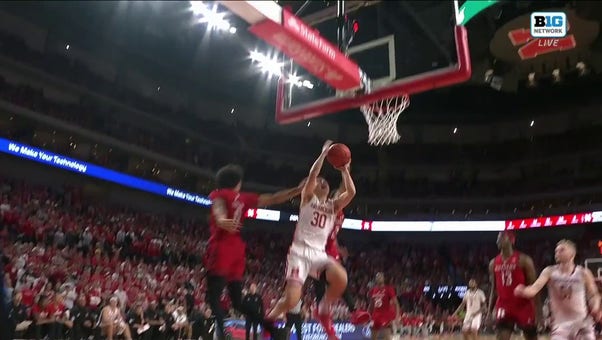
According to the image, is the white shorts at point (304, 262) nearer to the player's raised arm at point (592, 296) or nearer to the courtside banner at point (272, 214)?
the player's raised arm at point (592, 296)

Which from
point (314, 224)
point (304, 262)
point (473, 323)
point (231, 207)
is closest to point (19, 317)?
point (231, 207)

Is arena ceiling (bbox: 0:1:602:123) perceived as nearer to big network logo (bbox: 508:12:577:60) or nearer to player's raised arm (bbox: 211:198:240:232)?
big network logo (bbox: 508:12:577:60)

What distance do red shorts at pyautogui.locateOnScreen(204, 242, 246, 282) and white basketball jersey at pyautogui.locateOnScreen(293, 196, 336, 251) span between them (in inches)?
23.8

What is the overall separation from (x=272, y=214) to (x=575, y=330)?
20.0 metres

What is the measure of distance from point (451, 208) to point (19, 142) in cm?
2067

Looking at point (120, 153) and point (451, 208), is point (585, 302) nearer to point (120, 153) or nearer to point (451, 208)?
point (120, 153)

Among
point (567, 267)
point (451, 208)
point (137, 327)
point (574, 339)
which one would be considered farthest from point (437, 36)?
point (451, 208)

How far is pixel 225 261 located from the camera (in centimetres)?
531

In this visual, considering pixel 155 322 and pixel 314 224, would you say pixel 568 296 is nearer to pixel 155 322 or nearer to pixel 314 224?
pixel 314 224

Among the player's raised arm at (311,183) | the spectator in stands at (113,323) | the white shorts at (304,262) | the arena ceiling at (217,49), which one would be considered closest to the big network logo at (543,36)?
the arena ceiling at (217,49)

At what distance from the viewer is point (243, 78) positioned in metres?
24.9

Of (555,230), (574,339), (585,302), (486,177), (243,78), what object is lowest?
(574,339)

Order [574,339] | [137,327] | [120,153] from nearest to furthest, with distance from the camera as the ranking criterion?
[574,339] < [137,327] < [120,153]

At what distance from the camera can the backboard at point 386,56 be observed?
25.1 ft
